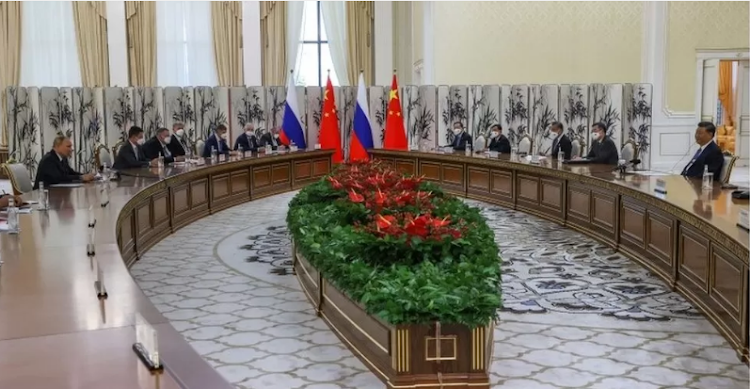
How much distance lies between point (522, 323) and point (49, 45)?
43.8ft

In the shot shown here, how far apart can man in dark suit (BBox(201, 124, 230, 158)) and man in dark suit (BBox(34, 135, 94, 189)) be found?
143 inches

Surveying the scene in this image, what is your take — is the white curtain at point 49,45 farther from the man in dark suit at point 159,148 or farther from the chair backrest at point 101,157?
the chair backrest at point 101,157

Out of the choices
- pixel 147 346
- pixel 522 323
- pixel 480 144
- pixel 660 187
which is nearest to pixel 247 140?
pixel 480 144

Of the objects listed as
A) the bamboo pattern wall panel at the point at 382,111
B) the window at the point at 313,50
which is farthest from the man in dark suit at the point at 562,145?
the window at the point at 313,50

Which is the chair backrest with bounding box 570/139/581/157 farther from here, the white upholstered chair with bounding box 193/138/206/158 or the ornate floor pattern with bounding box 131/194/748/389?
the white upholstered chair with bounding box 193/138/206/158

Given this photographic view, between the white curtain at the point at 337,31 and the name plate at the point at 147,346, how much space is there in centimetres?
1447

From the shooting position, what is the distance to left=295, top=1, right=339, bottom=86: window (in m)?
17.0

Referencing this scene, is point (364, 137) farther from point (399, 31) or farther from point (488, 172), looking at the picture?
point (399, 31)

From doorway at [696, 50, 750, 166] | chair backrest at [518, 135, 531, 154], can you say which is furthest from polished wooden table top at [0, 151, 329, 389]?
doorway at [696, 50, 750, 166]

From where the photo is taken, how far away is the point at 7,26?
15375 mm

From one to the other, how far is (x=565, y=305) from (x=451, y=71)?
9.65 meters

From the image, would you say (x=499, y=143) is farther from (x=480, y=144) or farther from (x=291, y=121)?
(x=291, y=121)

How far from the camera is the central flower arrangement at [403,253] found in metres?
3.74

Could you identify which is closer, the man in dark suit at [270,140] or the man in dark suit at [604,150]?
the man in dark suit at [604,150]
